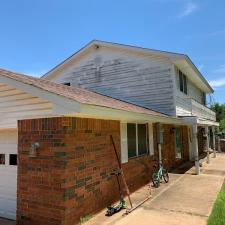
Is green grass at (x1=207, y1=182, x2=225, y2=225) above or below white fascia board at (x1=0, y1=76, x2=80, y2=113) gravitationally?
below

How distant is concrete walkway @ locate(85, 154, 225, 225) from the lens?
625cm

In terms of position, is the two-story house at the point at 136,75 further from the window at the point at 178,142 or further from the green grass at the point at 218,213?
the green grass at the point at 218,213

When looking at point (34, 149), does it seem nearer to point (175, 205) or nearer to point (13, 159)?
point (13, 159)

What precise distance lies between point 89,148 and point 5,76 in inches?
104

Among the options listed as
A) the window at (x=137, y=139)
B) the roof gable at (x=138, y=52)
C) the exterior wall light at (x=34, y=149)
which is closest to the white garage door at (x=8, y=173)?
the exterior wall light at (x=34, y=149)

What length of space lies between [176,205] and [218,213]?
1186 mm

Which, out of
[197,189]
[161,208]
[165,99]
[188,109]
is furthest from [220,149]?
[161,208]

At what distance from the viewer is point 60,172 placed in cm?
571

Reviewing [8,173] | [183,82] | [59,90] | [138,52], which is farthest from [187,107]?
[8,173]

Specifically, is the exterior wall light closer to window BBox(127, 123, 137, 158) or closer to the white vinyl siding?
window BBox(127, 123, 137, 158)

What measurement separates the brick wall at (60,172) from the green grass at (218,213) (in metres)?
2.74

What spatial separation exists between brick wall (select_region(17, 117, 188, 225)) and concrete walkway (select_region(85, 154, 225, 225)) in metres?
0.70

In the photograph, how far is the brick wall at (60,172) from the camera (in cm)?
575

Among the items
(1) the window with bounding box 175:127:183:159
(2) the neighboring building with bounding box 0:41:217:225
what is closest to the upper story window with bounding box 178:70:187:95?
Answer: (1) the window with bounding box 175:127:183:159
